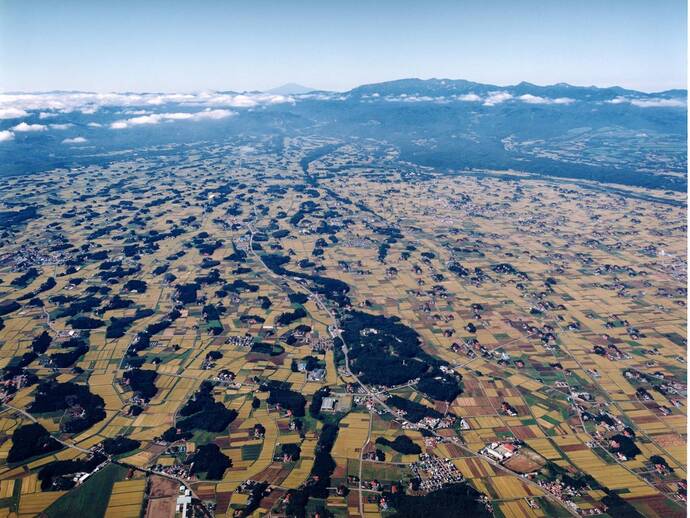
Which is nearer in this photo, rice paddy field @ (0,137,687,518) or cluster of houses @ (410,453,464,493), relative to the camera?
rice paddy field @ (0,137,687,518)

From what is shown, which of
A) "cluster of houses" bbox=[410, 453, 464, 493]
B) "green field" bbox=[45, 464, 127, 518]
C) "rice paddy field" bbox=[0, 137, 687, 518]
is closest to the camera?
"green field" bbox=[45, 464, 127, 518]

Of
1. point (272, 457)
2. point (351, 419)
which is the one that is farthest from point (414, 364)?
point (272, 457)

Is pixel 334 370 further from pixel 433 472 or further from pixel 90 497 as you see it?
pixel 90 497

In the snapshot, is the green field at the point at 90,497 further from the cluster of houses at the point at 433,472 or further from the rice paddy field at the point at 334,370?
the cluster of houses at the point at 433,472

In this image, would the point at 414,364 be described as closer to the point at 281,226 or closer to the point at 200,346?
the point at 200,346

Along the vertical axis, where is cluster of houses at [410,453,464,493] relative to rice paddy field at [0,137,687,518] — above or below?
above

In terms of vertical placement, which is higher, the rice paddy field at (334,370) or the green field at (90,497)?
the green field at (90,497)

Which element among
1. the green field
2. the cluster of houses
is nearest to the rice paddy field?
the green field

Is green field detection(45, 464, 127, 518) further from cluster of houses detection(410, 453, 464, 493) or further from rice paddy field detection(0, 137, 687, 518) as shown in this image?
cluster of houses detection(410, 453, 464, 493)

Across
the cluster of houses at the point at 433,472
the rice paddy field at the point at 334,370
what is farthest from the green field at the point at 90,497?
the cluster of houses at the point at 433,472

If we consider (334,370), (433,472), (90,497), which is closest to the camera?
(90,497)

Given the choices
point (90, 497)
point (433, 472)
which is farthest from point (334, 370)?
point (90, 497)
